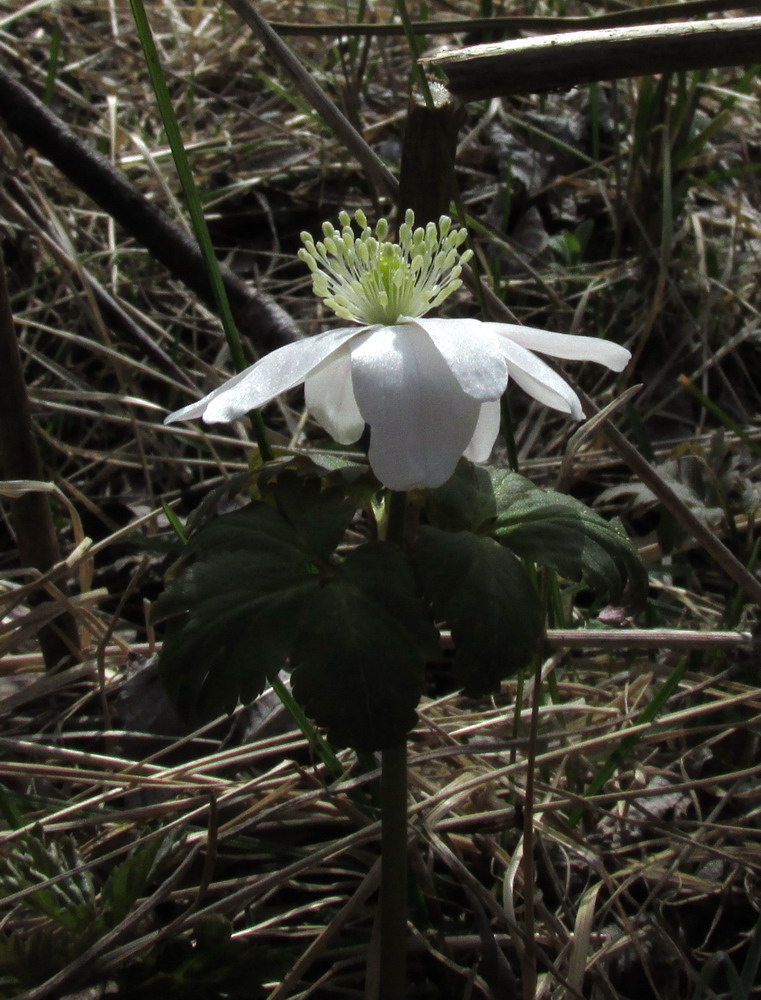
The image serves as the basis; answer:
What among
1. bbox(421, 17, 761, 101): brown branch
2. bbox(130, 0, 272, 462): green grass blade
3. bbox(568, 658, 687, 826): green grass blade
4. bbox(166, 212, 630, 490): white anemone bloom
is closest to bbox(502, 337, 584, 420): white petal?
bbox(166, 212, 630, 490): white anemone bloom

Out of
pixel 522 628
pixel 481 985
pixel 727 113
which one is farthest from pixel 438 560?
pixel 727 113

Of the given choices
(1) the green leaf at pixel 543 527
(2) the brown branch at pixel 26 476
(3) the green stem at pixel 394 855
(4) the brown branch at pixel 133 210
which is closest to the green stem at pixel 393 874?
(3) the green stem at pixel 394 855

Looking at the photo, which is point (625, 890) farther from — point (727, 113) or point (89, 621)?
point (727, 113)

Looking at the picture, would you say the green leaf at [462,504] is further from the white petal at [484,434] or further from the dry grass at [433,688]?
the dry grass at [433,688]

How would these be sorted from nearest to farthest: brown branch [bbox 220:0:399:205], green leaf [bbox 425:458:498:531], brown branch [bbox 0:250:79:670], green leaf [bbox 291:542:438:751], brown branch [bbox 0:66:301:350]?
green leaf [bbox 291:542:438:751] → green leaf [bbox 425:458:498:531] → brown branch [bbox 220:0:399:205] → brown branch [bbox 0:250:79:670] → brown branch [bbox 0:66:301:350]

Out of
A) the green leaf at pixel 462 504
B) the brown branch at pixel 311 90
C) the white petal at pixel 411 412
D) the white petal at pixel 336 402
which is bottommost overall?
the green leaf at pixel 462 504

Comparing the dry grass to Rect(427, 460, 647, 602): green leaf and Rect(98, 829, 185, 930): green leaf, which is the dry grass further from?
Rect(427, 460, 647, 602): green leaf

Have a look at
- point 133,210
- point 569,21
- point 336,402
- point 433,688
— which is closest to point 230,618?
point 336,402
